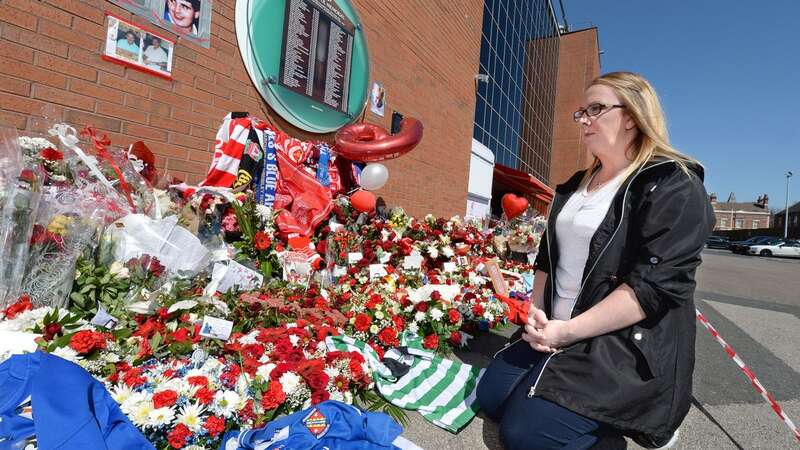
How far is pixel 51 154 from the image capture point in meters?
2.21

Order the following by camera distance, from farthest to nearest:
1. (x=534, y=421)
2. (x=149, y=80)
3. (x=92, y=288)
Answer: (x=149, y=80) → (x=92, y=288) → (x=534, y=421)

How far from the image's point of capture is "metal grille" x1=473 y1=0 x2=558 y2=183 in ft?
37.4

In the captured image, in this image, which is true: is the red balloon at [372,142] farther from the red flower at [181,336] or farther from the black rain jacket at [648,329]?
the black rain jacket at [648,329]

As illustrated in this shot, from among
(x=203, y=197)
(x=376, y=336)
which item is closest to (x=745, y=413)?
(x=376, y=336)

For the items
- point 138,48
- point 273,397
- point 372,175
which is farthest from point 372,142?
point 273,397

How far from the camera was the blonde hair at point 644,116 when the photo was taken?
5.53ft

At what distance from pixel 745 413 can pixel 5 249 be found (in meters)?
3.78

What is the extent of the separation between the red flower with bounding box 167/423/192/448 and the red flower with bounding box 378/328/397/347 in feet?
4.01

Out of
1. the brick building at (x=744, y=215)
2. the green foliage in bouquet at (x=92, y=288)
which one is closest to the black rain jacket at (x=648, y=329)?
the green foliage in bouquet at (x=92, y=288)

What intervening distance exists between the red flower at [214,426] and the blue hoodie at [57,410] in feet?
0.63

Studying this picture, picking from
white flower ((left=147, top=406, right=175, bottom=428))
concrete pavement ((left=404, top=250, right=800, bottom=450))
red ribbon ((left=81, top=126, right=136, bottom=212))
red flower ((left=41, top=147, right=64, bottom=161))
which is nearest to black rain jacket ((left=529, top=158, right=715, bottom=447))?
concrete pavement ((left=404, top=250, right=800, bottom=450))

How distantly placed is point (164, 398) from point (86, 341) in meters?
0.40

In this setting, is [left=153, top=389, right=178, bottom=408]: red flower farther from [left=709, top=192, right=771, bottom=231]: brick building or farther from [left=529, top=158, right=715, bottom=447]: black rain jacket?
[left=709, top=192, right=771, bottom=231]: brick building

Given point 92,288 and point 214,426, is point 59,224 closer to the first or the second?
point 92,288
